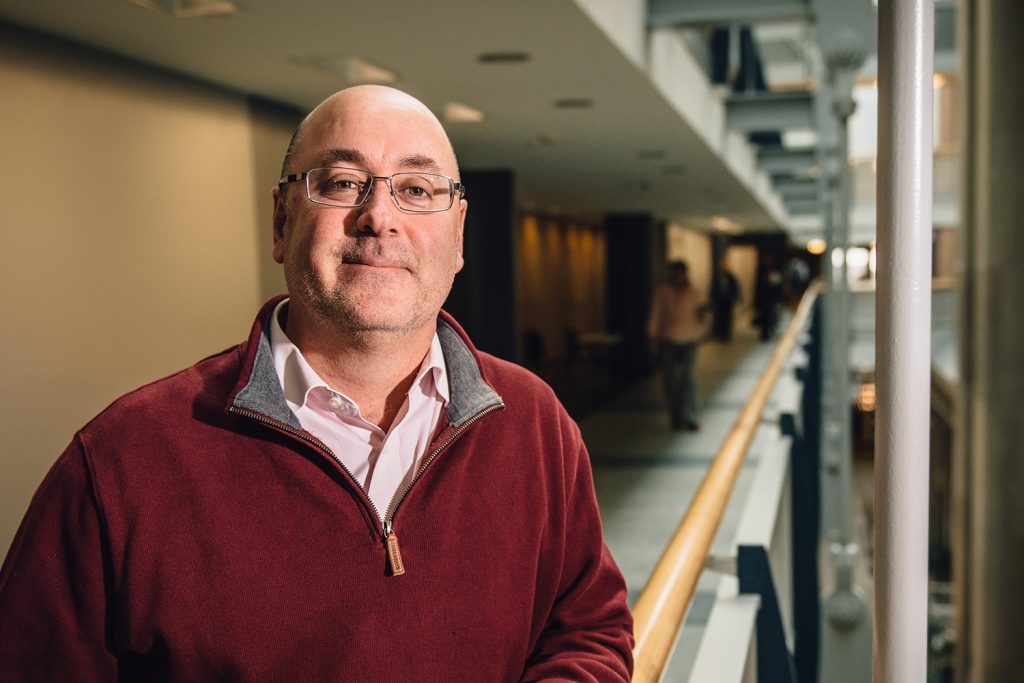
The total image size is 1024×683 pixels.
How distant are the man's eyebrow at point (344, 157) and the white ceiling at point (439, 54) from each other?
255 centimetres

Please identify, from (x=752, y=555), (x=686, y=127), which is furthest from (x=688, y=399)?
(x=752, y=555)

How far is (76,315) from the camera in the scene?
4.25m

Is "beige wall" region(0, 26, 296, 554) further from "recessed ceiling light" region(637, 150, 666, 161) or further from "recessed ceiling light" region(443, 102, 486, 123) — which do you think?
"recessed ceiling light" region(637, 150, 666, 161)

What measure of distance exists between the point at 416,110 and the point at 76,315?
3.43 m

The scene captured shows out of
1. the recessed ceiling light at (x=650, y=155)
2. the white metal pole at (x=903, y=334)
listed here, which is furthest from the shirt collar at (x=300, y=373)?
the recessed ceiling light at (x=650, y=155)

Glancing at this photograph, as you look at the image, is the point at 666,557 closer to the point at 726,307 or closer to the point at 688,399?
the point at 688,399

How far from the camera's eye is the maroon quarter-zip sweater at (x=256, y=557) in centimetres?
115

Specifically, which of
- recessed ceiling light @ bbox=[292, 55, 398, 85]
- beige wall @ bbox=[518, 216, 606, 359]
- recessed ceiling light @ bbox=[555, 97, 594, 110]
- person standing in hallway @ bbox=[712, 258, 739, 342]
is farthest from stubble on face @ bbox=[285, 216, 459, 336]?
person standing in hallway @ bbox=[712, 258, 739, 342]

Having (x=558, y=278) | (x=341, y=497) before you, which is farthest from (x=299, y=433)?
(x=558, y=278)

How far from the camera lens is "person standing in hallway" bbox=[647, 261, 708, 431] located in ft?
30.5

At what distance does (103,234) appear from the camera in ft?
14.4

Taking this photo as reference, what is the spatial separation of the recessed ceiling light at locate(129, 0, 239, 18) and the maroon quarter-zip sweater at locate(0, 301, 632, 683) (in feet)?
9.03

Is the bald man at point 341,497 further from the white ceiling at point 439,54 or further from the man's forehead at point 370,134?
the white ceiling at point 439,54

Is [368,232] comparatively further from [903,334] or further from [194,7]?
[194,7]
